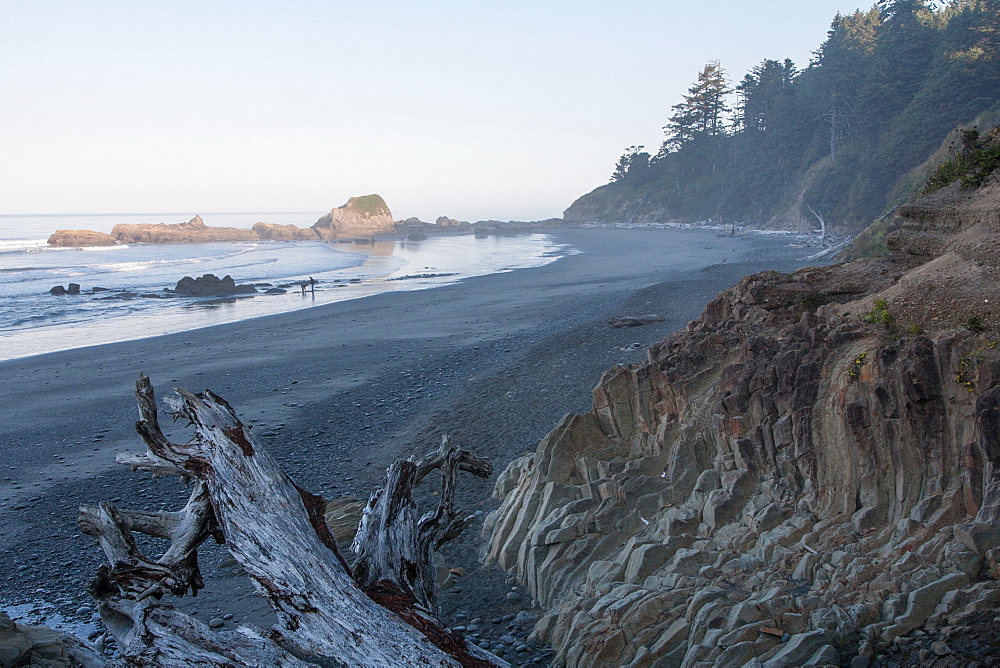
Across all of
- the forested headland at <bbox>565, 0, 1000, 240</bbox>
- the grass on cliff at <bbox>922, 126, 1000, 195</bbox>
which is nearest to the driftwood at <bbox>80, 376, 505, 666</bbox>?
the grass on cliff at <bbox>922, 126, 1000, 195</bbox>

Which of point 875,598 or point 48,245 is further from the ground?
point 48,245

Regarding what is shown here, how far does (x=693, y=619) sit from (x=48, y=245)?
313 ft

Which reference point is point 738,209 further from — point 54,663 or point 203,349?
point 54,663

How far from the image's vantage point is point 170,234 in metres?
90.1

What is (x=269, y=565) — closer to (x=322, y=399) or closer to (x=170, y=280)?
(x=322, y=399)

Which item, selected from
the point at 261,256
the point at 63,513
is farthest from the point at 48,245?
the point at 63,513

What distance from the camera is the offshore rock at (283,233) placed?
104312 mm

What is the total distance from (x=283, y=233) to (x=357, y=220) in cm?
1161

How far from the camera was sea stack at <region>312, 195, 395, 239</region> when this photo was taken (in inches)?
4198

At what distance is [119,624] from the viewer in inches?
188

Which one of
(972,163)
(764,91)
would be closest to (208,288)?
(972,163)

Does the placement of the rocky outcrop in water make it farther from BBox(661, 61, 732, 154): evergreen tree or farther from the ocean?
BBox(661, 61, 732, 154): evergreen tree

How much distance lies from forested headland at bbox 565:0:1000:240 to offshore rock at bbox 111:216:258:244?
55.7 metres

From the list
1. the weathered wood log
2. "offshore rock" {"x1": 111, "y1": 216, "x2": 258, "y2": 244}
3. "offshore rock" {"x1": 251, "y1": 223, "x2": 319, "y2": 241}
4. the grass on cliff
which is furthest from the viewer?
"offshore rock" {"x1": 251, "y1": 223, "x2": 319, "y2": 241}
